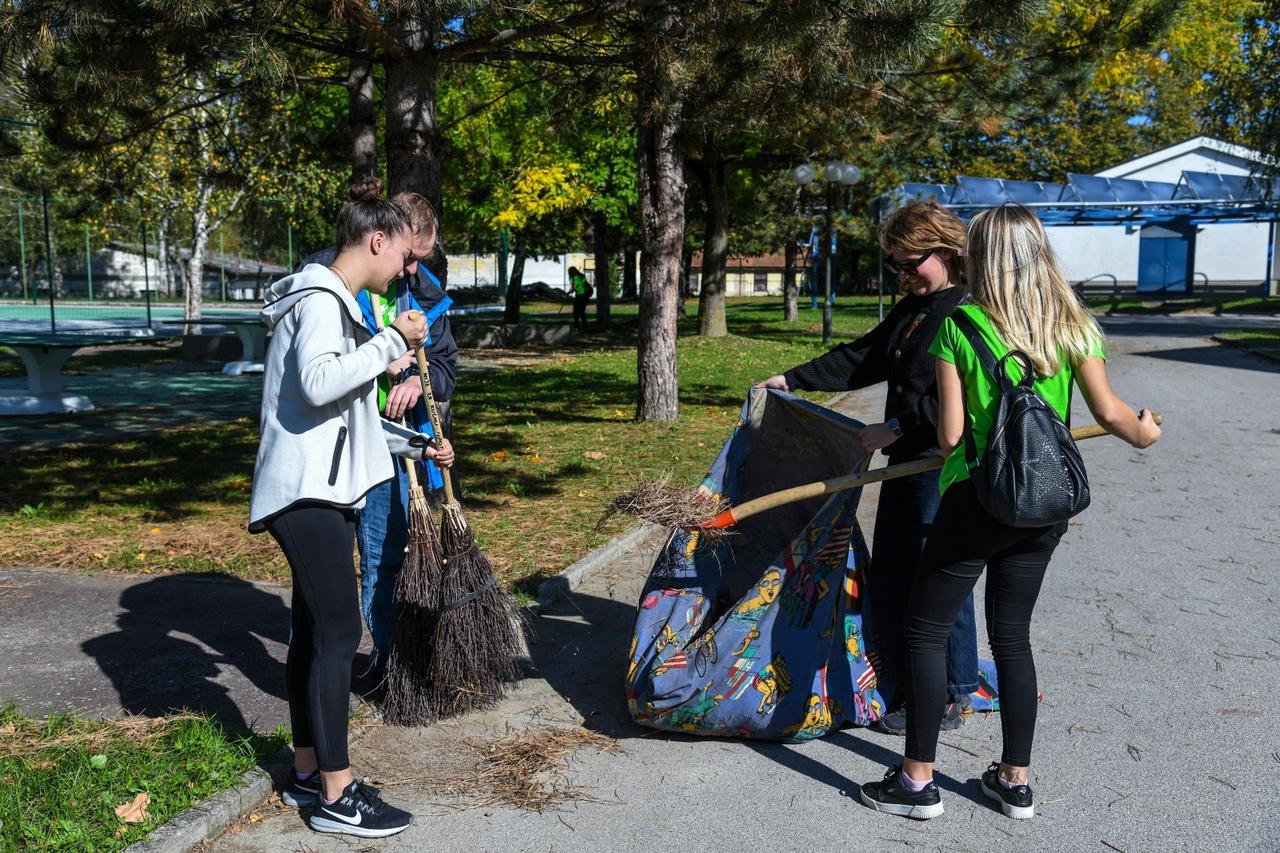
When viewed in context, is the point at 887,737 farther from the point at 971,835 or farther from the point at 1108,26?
the point at 1108,26

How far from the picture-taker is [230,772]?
349 cm

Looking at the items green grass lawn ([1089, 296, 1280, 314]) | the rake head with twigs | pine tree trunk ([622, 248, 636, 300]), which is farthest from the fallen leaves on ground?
pine tree trunk ([622, 248, 636, 300])

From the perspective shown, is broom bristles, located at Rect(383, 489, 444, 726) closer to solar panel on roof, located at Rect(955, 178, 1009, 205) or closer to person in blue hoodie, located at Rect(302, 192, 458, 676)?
person in blue hoodie, located at Rect(302, 192, 458, 676)

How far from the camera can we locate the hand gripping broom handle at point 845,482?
3383 mm

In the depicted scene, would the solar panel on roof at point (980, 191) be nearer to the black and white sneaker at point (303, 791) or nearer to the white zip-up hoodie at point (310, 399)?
the white zip-up hoodie at point (310, 399)

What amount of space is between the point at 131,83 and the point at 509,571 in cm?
353

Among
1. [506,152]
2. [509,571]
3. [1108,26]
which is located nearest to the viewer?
[509,571]

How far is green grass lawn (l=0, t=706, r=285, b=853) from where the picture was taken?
311 cm

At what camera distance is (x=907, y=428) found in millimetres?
3805

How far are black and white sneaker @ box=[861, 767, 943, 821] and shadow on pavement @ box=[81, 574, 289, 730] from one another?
226 cm

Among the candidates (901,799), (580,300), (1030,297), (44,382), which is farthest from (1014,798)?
(580,300)

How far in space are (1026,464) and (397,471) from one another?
2.36 metres

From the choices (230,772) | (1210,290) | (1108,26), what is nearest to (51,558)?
(230,772)

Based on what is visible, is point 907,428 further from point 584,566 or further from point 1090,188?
point 1090,188
